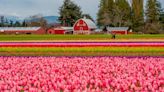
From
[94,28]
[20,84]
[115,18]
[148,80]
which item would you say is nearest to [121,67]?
[148,80]

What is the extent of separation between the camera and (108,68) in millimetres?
14844

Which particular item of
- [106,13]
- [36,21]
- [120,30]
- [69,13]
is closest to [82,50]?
[120,30]

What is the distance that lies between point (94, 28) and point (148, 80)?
102418 millimetres

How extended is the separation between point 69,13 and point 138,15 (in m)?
23.5

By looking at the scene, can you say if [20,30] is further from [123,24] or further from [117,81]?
[117,81]

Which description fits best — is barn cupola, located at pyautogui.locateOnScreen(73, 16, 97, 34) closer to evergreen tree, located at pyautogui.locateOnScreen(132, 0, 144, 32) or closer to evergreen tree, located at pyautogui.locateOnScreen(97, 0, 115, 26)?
evergreen tree, located at pyautogui.locateOnScreen(97, 0, 115, 26)

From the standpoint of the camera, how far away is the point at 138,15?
352 feet

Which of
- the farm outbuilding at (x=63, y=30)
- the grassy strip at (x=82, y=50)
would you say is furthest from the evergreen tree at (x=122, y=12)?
the grassy strip at (x=82, y=50)

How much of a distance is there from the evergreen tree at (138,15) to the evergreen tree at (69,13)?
21021 millimetres

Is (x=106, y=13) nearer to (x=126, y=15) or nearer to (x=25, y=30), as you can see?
(x=126, y=15)

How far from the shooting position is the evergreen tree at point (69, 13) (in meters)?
123

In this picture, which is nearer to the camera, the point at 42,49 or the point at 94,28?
A: the point at 42,49

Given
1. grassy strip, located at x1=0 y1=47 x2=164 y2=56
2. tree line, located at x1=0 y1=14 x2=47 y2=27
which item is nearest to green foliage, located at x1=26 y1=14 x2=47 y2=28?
tree line, located at x1=0 y1=14 x2=47 y2=27

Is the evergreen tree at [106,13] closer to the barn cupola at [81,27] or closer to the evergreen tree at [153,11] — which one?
the barn cupola at [81,27]
